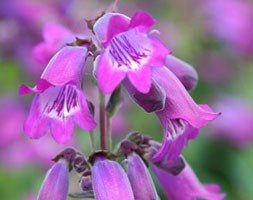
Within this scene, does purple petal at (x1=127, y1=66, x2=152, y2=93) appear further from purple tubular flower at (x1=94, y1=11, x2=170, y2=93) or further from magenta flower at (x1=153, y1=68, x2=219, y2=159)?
magenta flower at (x1=153, y1=68, x2=219, y2=159)

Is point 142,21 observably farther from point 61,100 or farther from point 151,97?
point 61,100

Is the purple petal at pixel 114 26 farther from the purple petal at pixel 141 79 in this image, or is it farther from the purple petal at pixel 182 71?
the purple petal at pixel 182 71

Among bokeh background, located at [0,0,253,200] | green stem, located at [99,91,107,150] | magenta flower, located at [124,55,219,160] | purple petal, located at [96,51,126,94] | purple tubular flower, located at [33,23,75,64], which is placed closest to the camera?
purple petal, located at [96,51,126,94]

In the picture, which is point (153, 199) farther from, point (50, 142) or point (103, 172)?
point (50, 142)

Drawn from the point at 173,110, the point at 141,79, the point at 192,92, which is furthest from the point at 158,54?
the point at 192,92

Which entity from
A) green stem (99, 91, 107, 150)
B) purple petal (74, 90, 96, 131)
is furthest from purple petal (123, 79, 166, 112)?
green stem (99, 91, 107, 150)

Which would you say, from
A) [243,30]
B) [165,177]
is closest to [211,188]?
[165,177]
